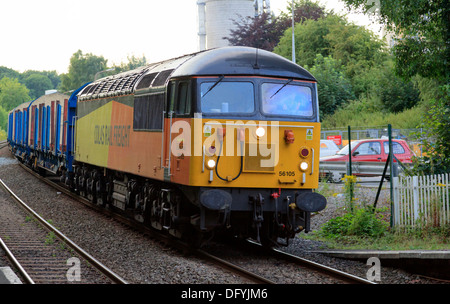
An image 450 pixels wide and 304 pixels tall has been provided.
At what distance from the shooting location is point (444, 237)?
11.1 m

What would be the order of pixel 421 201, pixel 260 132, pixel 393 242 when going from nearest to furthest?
pixel 260 132 → pixel 393 242 → pixel 421 201

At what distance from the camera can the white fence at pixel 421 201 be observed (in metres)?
11.5

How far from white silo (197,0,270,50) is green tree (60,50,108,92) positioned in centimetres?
3044

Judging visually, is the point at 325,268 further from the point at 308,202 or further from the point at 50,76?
the point at 50,76

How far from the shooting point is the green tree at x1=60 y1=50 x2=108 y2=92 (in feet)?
351

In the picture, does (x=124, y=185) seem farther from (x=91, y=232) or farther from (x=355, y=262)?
(x=355, y=262)

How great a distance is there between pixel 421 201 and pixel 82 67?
331 ft

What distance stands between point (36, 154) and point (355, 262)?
2237 cm

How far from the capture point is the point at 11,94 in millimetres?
127125

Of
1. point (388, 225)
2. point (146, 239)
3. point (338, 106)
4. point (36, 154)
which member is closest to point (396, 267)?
point (388, 225)

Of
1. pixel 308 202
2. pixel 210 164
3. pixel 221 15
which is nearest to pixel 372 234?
pixel 308 202

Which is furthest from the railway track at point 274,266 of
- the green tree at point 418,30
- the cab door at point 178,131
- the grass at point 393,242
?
the green tree at point 418,30

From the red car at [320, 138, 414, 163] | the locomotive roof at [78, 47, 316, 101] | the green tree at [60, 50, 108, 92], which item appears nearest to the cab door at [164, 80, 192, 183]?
the locomotive roof at [78, 47, 316, 101]

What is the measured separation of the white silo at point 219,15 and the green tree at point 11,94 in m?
59.7
